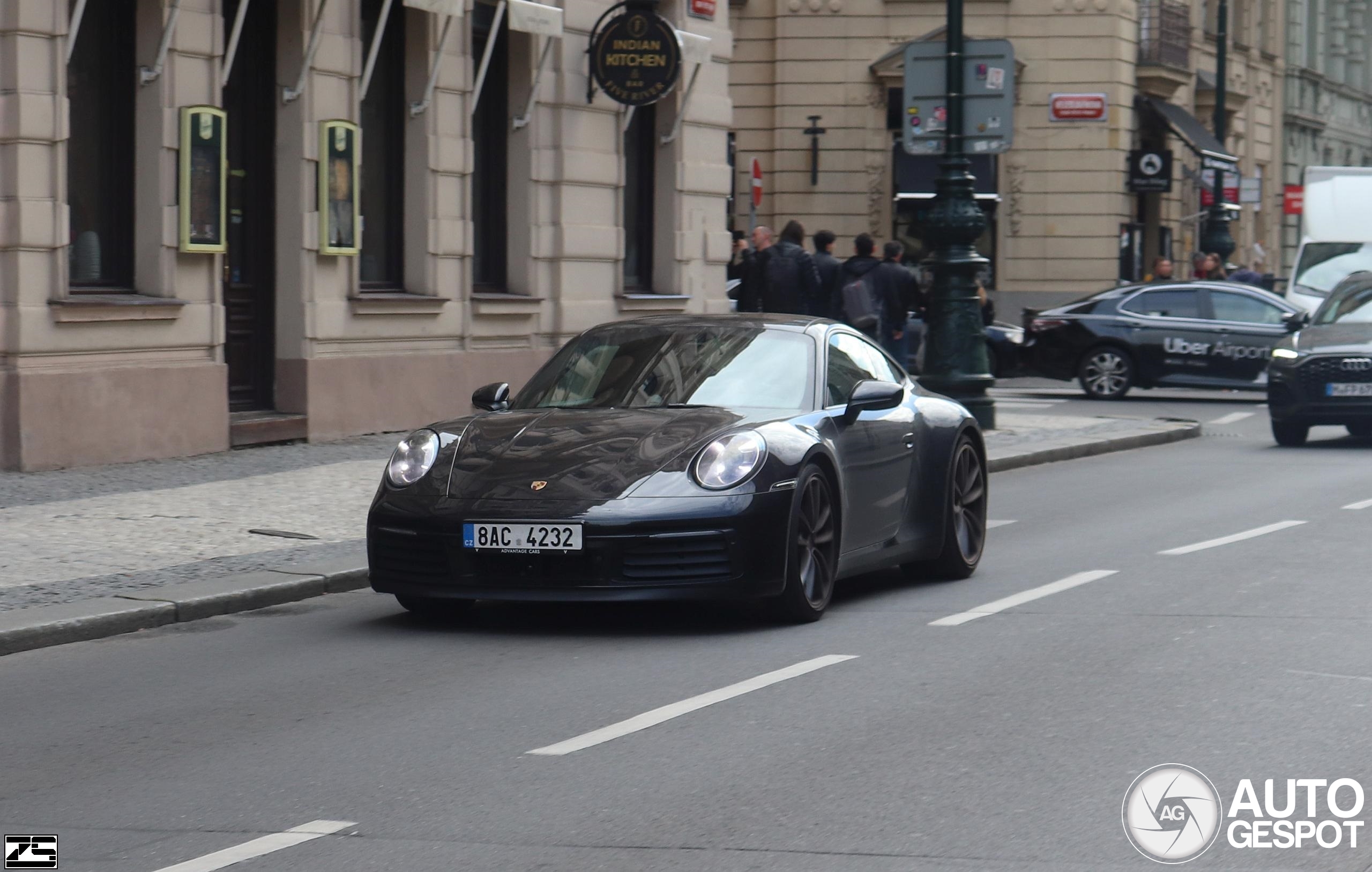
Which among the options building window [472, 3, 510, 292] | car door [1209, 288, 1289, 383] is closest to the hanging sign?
building window [472, 3, 510, 292]

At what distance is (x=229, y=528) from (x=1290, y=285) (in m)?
23.9

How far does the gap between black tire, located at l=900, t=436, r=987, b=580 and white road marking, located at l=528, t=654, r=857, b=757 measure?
7.99 feet

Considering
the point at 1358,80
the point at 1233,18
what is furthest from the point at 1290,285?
the point at 1358,80

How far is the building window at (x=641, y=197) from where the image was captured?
22.0 m

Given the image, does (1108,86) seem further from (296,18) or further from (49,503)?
A: (49,503)

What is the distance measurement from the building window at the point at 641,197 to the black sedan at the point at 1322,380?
6.34m

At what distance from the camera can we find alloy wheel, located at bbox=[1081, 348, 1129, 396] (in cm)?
2736

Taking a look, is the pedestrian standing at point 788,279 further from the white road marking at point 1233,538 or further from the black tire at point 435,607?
the black tire at point 435,607

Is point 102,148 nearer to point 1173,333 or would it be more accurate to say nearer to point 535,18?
point 535,18

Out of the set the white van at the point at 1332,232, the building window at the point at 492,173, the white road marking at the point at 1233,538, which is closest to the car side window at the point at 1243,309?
the white van at the point at 1332,232

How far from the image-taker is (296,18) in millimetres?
16672

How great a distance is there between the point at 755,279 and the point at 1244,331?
28.8 feet

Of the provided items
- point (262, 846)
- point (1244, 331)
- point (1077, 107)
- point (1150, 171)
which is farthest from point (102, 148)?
point (1150, 171)

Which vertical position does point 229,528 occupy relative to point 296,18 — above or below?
below
